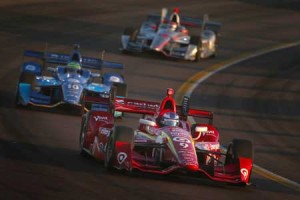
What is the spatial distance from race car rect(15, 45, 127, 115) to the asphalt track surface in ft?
1.30

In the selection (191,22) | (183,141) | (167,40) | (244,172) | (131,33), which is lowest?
(244,172)

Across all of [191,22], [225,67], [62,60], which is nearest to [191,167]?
[62,60]

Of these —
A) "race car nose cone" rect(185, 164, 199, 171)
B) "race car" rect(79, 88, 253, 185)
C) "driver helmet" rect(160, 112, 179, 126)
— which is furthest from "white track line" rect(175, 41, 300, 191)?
"race car nose cone" rect(185, 164, 199, 171)

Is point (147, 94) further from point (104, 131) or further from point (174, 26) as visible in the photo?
point (104, 131)

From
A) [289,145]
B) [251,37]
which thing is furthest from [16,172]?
[251,37]

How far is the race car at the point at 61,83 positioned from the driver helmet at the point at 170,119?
18.3 feet

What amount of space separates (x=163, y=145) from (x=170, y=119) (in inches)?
42.2

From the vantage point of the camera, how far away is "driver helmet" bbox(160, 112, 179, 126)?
18.9 meters

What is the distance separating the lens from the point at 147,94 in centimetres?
2922

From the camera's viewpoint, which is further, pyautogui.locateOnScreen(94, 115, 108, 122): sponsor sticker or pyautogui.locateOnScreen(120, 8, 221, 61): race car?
pyautogui.locateOnScreen(120, 8, 221, 61): race car

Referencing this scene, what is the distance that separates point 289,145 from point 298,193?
5705 millimetres

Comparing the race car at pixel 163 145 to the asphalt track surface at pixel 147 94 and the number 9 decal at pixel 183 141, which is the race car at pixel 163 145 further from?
the asphalt track surface at pixel 147 94

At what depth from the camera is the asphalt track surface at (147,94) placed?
16938 mm

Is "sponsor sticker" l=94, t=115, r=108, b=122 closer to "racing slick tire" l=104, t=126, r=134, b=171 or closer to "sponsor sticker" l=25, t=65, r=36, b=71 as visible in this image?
"racing slick tire" l=104, t=126, r=134, b=171
